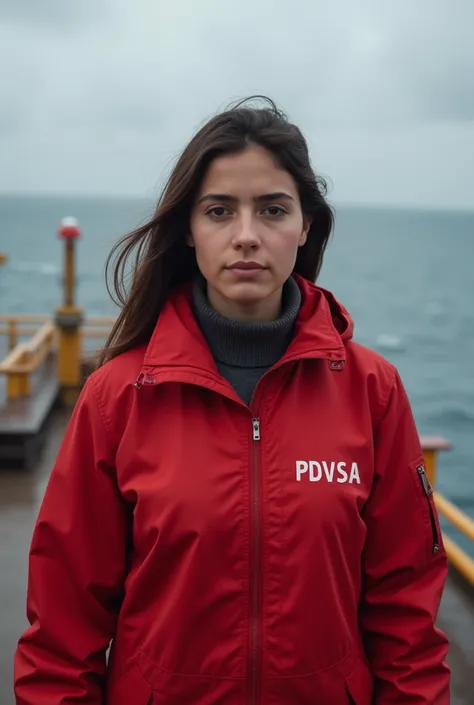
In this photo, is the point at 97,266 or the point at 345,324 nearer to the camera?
the point at 345,324

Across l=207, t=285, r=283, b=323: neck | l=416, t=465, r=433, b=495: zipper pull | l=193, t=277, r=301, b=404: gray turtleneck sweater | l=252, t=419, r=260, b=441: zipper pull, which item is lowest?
l=416, t=465, r=433, b=495: zipper pull

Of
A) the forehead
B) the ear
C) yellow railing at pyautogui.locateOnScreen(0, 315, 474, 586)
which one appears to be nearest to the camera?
the forehead

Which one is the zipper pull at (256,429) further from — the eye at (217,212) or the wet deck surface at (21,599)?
the wet deck surface at (21,599)

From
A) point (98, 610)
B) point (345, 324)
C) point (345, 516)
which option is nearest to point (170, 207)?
point (345, 324)

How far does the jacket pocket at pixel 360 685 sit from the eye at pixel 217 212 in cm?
100

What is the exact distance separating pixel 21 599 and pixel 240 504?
9.75 ft

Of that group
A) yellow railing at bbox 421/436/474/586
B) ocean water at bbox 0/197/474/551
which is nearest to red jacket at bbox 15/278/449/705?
ocean water at bbox 0/197/474/551

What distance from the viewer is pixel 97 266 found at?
84.9 meters

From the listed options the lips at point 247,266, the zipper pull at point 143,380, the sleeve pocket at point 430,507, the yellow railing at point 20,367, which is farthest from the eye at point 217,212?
the yellow railing at point 20,367

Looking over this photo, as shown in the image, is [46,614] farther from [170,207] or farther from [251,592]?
[170,207]

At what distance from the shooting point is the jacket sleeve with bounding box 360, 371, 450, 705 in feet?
5.92

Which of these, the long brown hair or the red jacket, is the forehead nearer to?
the long brown hair

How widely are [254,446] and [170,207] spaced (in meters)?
0.56

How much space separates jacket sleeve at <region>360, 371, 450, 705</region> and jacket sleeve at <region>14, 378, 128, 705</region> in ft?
1.82
